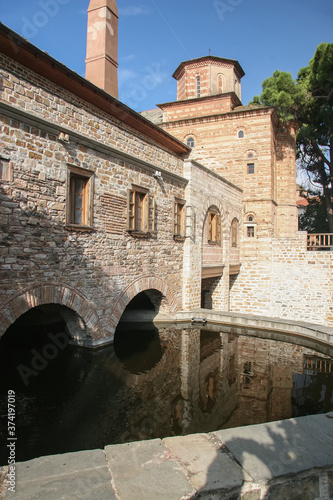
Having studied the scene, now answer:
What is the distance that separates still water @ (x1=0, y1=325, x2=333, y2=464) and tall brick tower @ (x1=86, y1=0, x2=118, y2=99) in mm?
9923

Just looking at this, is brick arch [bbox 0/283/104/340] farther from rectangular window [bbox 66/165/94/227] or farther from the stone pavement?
the stone pavement

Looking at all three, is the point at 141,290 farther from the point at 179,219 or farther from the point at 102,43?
the point at 102,43

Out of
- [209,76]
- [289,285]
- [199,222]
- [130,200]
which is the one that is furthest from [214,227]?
[209,76]

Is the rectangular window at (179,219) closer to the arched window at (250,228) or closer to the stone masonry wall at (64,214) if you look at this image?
the stone masonry wall at (64,214)

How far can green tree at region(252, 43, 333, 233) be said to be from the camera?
758 inches

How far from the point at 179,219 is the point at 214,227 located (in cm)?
300

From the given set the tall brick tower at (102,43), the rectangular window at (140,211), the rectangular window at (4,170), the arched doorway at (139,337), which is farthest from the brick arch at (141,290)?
the tall brick tower at (102,43)

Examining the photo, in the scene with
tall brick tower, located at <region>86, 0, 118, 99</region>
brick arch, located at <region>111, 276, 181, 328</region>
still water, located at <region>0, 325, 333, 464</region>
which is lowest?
still water, located at <region>0, 325, 333, 464</region>

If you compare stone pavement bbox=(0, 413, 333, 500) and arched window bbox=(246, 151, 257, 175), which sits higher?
arched window bbox=(246, 151, 257, 175)

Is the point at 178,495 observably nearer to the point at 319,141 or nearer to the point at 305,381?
the point at 305,381

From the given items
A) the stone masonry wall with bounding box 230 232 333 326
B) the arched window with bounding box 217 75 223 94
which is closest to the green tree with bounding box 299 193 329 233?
the arched window with bounding box 217 75 223 94

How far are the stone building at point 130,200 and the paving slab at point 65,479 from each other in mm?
3431

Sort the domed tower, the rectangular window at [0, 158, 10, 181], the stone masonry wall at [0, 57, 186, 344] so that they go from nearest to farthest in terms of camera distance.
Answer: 1. the rectangular window at [0, 158, 10, 181]
2. the stone masonry wall at [0, 57, 186, 344]
3. the domed tower

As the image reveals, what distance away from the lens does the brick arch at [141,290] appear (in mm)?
8498
